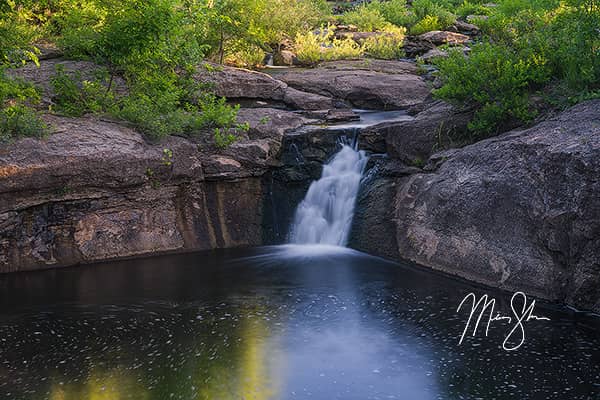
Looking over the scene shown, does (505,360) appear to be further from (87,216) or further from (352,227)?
(87,216)

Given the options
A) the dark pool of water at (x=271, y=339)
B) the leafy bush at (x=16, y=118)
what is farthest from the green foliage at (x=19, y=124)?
the dark pool of water at (x=271, y=339)

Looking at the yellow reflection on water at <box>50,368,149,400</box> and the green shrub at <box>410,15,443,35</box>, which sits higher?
the green shrub at <box>410,15,443,35</box>

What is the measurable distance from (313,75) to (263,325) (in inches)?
391

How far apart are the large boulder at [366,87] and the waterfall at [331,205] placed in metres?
3.53

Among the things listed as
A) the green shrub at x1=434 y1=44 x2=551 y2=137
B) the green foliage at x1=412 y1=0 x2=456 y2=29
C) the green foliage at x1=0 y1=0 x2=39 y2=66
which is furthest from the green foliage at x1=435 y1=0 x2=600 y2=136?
the green foliage at x1=412 y1=0 x2=456 y2=29

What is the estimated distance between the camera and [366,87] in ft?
50.8

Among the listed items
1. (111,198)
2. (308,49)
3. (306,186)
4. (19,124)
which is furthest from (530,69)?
(308,49)

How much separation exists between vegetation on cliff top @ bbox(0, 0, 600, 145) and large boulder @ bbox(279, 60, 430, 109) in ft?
8.37

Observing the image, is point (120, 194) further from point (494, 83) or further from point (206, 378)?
point (494, 83)

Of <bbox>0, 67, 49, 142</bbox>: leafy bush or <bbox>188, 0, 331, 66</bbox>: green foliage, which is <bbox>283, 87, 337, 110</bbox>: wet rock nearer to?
<bbox>188, 0, 331, 66</bbox>: green foliage

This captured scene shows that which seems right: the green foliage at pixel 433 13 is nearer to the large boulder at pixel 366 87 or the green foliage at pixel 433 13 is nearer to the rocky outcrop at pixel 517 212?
the large boulder at pixel 366 87

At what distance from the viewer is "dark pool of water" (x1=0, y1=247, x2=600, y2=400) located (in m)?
6.14

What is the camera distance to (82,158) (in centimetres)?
1007
